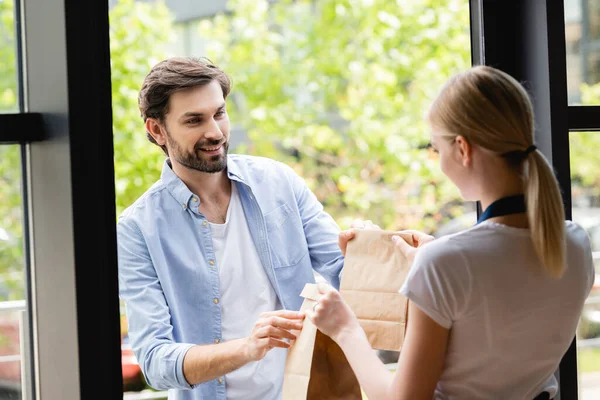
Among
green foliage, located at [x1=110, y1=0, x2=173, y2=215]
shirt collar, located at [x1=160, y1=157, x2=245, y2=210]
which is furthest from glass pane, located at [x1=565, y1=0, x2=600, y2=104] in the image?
green foliage, located at [x1=110, y1=0, x2=173, y2=215]

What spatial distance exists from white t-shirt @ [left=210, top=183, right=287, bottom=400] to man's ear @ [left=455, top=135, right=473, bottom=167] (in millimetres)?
736

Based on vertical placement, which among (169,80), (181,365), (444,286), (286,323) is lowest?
(181,365)

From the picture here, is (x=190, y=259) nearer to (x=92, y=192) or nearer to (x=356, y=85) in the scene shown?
(x=92, y=192)

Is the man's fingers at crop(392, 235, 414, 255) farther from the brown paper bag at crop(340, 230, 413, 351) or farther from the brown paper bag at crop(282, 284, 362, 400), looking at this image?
the brown paper bag at crop(282, 284, 362, 400)

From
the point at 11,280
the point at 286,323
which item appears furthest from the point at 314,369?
the point at 11,280

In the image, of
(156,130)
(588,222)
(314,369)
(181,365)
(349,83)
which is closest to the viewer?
(314,369)

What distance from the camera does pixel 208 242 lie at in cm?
163

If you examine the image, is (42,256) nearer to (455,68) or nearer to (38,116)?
(38,116)

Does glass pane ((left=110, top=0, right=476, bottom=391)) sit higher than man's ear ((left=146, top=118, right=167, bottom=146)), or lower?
higher

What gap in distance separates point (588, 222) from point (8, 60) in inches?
57.8

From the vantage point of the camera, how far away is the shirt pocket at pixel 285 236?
165 cm

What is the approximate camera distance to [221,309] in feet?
5.33

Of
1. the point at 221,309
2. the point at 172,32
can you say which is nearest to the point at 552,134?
the point at 221,309

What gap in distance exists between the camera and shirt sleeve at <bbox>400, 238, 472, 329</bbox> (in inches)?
39.9
